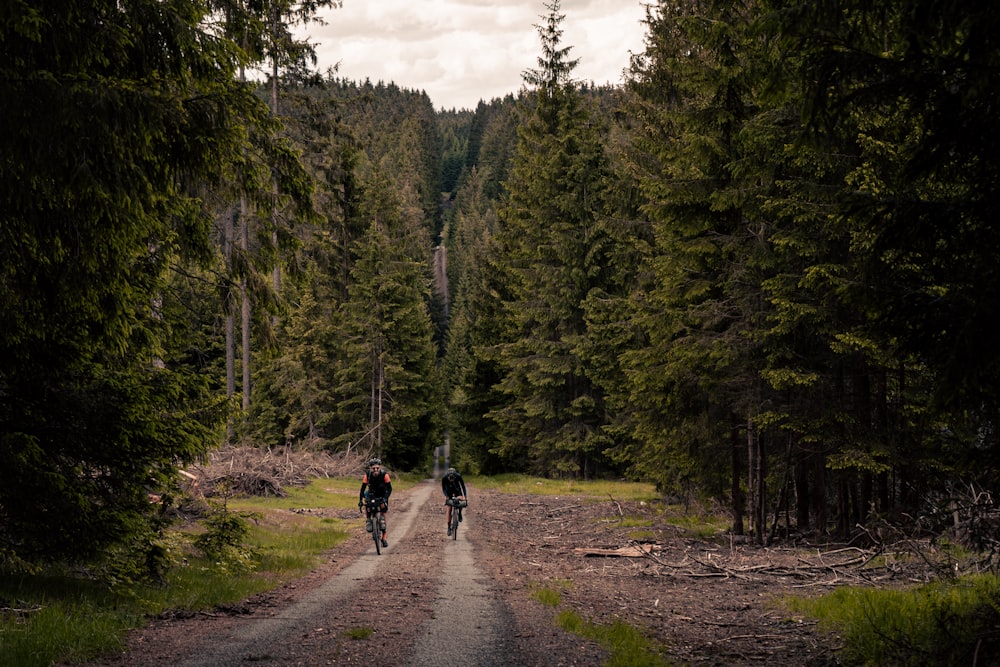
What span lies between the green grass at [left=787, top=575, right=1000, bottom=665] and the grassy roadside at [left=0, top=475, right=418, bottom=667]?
7733 millimetres

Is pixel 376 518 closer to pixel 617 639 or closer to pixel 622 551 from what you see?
pixel 622 551

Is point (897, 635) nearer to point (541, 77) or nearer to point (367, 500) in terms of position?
point (367, 500)

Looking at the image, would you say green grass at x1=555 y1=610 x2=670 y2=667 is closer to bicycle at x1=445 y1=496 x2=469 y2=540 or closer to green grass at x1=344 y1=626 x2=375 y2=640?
green grass at x1=344 y1=626 x2=375 y2=640

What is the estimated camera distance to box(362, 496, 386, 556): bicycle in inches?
655

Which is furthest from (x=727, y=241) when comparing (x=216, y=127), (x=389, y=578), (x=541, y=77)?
(x=541, y=77)

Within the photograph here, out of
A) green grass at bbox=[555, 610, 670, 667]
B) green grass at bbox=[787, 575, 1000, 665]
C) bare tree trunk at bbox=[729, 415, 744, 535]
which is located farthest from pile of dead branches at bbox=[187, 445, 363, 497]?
green grass at bbox=[787, 575, 1000, 665]

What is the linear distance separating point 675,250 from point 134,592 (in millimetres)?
12792

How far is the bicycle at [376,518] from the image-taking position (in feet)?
54.5

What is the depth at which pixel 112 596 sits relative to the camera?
30.5 feet

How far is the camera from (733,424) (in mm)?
16328

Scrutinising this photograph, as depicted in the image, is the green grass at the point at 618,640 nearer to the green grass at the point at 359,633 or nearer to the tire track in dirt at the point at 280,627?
the green grass at the point at 359,633

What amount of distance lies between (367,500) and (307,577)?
3.89 metres

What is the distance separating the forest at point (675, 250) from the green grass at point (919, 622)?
739 mm

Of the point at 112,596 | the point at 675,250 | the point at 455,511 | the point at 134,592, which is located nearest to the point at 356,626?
the point at 134,592
